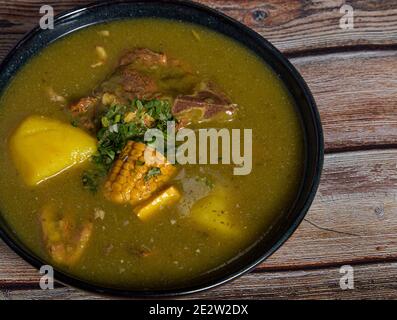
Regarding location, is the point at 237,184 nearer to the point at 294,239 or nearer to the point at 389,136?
the point at 294,239

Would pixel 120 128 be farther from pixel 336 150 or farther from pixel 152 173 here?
pixel 336 150

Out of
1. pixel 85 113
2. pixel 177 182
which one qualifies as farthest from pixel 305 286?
pixel 85 113

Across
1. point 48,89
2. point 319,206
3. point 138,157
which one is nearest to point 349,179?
point 319,206

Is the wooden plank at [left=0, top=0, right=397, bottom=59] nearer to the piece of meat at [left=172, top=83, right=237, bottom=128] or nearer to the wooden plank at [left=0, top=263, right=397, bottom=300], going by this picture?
the piece of meat at [left=172, top=83, right=237, bottom=128]

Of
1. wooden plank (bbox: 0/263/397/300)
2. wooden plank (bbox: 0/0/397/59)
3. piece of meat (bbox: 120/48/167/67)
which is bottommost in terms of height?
wooden plank (bbox: 0/263/397/300)

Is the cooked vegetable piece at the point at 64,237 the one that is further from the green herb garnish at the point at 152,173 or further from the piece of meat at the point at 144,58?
the piece of meat at the point at 144,58

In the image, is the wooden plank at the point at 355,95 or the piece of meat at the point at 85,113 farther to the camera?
the wooden plank at the point at 355,95

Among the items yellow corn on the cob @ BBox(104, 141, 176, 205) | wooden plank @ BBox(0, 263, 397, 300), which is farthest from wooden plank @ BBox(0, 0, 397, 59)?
wooden plank @ BBox(0, 263, 397, 300)

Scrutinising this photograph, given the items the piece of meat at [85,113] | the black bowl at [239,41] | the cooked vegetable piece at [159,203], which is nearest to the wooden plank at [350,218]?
the black bowl at [239,41]
